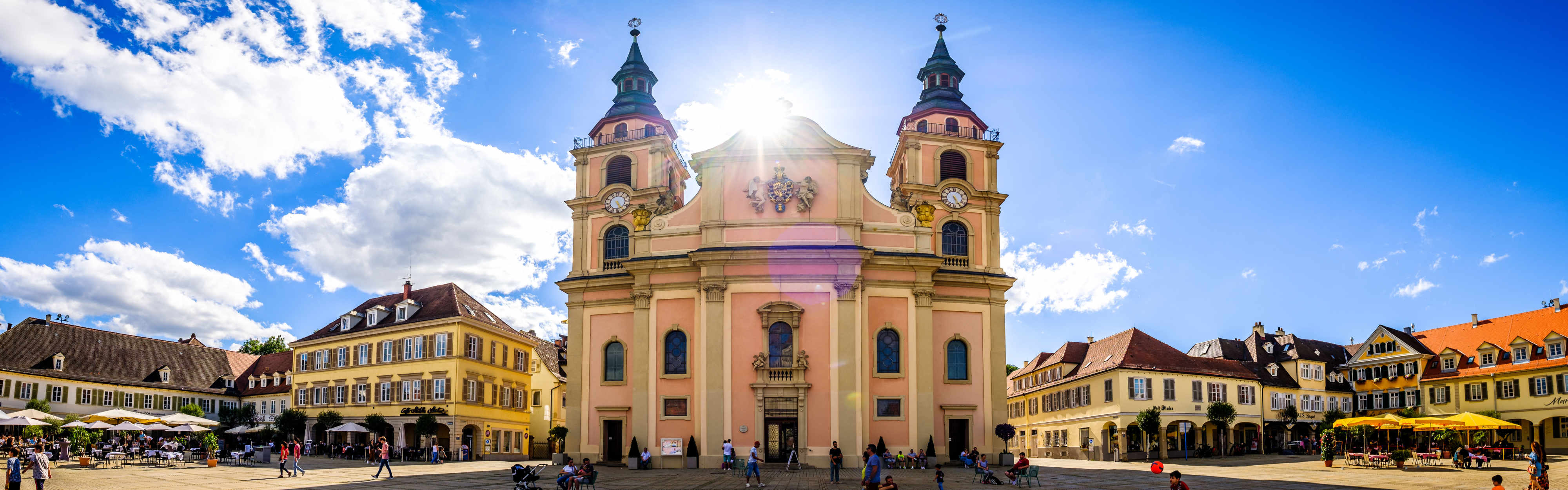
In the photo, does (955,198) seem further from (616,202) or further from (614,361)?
(614,361)

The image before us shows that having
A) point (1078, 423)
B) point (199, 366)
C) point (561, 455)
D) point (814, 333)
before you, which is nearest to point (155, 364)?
point (199, 366)

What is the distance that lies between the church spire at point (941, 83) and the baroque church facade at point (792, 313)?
294 cm

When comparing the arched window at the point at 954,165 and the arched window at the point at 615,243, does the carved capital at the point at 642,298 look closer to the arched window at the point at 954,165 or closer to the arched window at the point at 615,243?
the arched window at the point at 615,243

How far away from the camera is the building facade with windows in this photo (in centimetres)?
5581

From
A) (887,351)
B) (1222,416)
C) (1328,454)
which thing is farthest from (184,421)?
(1222,416)

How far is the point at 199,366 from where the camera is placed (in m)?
68.6

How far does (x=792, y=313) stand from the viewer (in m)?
38.6

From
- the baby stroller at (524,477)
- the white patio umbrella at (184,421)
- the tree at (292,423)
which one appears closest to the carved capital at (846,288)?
the baby stroller at (524,477)

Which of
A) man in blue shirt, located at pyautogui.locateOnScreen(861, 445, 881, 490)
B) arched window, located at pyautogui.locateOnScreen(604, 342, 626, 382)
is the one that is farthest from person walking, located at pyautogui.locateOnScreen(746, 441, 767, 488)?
arched window, located at pyautogui.locateOnScreen(604, 342, 626, 382)

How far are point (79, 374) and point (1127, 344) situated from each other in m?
59.0

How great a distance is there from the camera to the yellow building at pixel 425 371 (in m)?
52.4

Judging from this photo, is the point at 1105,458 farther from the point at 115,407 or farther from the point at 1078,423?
the point at 115,407

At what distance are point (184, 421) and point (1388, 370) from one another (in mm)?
65348

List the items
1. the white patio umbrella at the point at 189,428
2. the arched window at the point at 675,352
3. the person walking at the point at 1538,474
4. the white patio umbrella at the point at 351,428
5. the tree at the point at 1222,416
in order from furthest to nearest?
1. the tree at the point at 1222,416
2. the white patio umbrella at the point at 351,428
3. the white patio umbrella at the point at 189,428
4. the arched window at the point at 675,352
5. the person walking at the point at 1538,474
